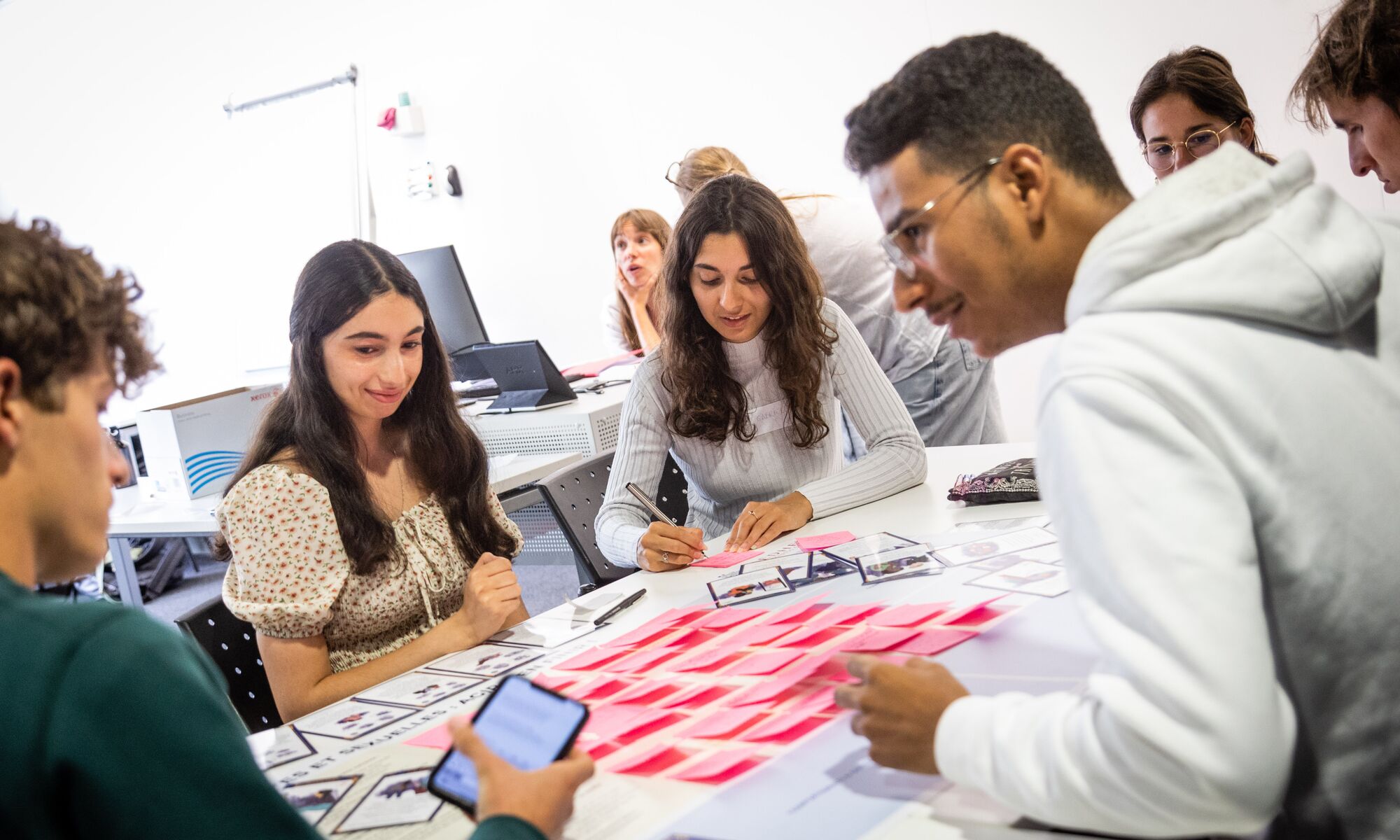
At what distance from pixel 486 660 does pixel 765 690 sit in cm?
57

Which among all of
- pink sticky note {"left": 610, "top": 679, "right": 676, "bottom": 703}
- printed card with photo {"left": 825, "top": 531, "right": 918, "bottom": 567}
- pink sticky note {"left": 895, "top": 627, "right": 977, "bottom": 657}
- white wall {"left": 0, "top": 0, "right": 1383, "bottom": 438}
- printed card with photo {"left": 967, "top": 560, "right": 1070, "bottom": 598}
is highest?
white wall {"left": 0, "top": 0, "right": 1383, "bottom": 438}

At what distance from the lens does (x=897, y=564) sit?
5.62 ft

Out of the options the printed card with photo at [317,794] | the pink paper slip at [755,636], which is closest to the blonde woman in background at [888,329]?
the pink paper slip at [755,636]

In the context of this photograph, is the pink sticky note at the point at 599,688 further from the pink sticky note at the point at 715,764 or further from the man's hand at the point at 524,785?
the man's hand at the point at 524,785

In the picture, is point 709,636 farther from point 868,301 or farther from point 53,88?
point 53,88

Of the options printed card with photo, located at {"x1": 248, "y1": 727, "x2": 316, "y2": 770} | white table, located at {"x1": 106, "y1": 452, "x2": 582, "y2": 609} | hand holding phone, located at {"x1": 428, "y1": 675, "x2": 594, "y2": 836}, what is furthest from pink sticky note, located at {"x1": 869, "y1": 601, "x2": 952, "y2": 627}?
white table, located at {"x1": 106, "y1": 452, "x2": 582, "y2": 609}

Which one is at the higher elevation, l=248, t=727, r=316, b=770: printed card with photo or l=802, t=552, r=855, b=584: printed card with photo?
l=802, t=552, r=855, b=584: printed card with photo

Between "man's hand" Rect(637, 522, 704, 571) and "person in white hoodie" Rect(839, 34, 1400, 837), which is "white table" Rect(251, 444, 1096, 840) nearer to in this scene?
"person in white hoodie" Rect(839, 34, 1400, 837)

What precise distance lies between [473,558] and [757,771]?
1074 mm

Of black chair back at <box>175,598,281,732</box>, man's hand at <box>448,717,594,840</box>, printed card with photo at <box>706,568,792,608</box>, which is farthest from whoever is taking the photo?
black chair back at <box>175,598,281,732</box>

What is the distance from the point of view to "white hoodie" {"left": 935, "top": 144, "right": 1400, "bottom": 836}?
73 centimetres

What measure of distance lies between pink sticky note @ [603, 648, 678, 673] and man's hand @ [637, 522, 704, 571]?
429 mm

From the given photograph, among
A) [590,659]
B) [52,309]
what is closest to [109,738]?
[52,309]

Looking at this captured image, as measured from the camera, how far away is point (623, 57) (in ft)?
18.6
